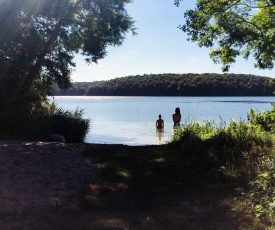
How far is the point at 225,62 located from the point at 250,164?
12054 millimetres

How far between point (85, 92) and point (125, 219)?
114533mm

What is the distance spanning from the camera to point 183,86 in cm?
9538

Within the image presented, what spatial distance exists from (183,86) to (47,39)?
7946 centimetres

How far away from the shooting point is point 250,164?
639 centimetres

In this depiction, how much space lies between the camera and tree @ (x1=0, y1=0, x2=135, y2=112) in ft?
53.3

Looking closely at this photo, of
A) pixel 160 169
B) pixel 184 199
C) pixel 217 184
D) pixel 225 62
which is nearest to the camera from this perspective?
pixel 184 199

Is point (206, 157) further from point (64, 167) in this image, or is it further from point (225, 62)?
point (225, 62)

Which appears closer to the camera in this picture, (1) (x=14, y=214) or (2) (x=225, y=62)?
(1) (x=14, y=214)

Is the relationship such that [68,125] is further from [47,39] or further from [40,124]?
[47,39]

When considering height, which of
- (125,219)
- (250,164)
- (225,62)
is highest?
(225,62)

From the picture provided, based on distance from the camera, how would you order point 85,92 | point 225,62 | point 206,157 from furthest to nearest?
point 85,92 → point 225,62 → point 206,157

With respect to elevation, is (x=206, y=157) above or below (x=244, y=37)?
below

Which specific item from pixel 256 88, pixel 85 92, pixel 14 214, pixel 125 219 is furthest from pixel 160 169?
pixel 85 92

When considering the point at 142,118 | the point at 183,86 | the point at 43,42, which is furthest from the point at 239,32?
the point at 183,86
